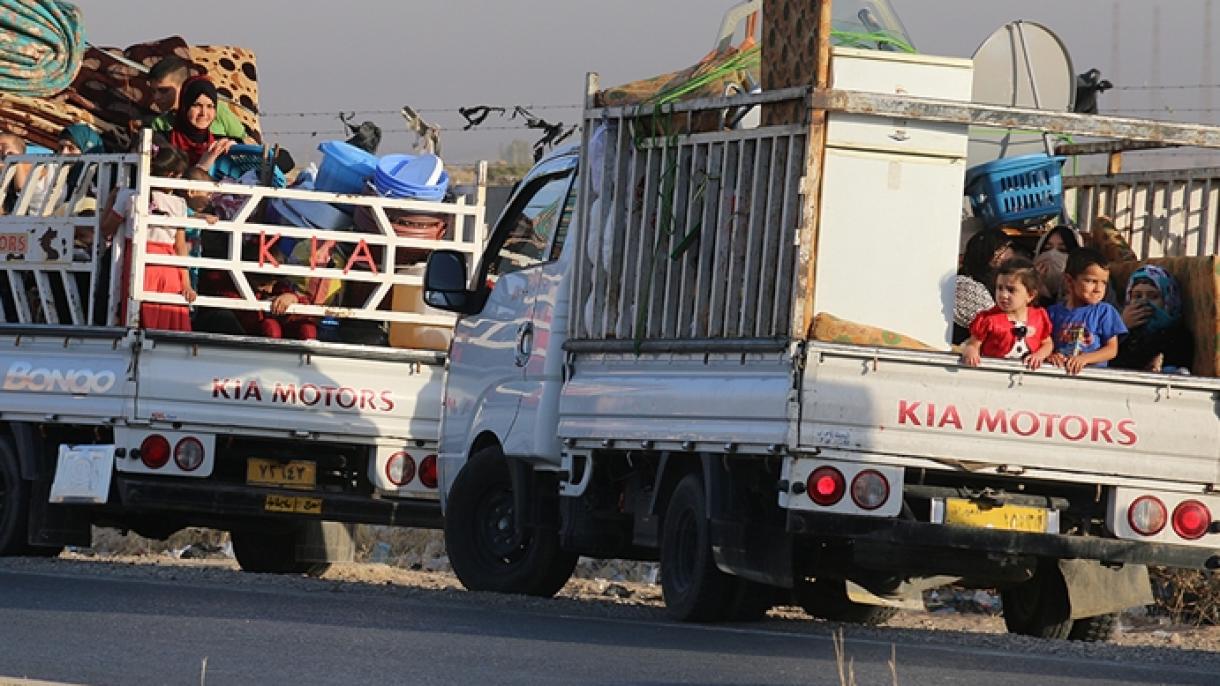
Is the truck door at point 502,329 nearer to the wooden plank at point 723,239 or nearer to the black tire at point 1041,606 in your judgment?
the wooden plank at point 723,239

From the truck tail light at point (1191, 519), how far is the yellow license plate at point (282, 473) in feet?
20.2

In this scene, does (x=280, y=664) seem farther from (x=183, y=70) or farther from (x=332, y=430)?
(x=183, y=70)

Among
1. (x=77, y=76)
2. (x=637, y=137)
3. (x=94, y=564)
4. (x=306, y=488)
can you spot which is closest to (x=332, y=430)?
(x=306, y=488)

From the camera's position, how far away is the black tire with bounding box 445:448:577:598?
532 inches

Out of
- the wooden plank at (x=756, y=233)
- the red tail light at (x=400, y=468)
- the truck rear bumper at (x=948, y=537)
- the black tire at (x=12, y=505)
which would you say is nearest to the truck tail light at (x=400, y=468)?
the red tail light at (x=400, y=468)

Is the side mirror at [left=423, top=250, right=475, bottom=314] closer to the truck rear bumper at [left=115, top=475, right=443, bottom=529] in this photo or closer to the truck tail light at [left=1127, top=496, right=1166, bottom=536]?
the truck rear bumper at [left=115, top=475, right=443, bottom=529]

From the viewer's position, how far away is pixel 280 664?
9.12 m

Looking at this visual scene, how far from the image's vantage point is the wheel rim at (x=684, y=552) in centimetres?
1175

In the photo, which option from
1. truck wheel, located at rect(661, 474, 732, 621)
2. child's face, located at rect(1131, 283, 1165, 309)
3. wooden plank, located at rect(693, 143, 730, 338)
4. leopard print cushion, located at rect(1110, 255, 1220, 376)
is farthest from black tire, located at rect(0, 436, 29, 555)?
leopard print cushion, located at rect(1110, 255, 1220, 376)

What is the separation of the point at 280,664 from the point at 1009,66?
21.1ft

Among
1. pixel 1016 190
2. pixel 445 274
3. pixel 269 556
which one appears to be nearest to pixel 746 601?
pixel 1016 190

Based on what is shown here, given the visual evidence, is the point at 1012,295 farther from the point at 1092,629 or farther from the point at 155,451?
the point at 155,451

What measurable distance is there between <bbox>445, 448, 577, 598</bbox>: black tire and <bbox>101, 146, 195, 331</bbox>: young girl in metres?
2.37

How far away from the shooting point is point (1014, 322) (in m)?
11.2
